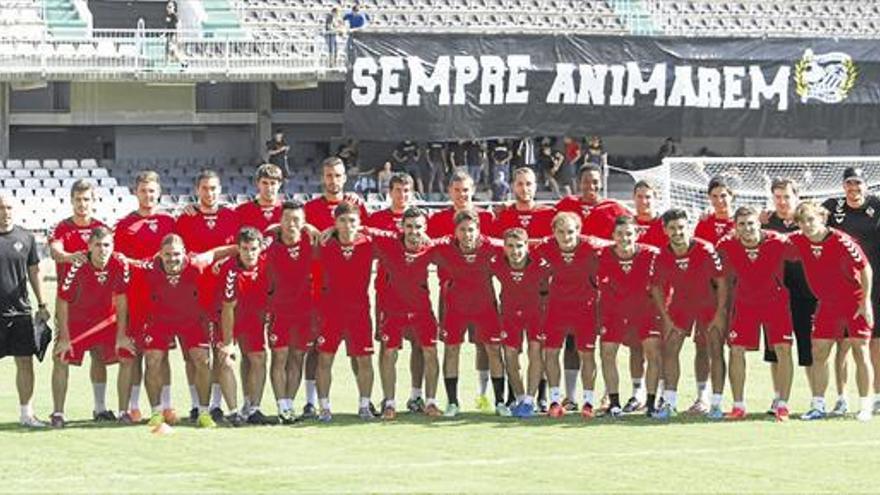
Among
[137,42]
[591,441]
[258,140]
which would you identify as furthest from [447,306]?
[258,140]

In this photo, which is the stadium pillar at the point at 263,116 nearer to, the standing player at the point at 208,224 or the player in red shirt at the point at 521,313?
the standing player at the point at 208,224

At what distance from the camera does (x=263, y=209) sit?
1437cm

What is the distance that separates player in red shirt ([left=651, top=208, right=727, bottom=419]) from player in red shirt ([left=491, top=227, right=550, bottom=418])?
870 mm

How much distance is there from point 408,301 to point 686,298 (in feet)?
6.74

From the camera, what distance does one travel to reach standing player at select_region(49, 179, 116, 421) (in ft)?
Answer: 44.8

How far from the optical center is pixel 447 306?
46.7 feet

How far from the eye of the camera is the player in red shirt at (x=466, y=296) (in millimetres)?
14078

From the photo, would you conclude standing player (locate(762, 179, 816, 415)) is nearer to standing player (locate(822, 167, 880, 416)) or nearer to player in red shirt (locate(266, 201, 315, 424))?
standing player (locate(822, 167, 880, 416))

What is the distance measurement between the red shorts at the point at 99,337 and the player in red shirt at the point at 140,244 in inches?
5.7

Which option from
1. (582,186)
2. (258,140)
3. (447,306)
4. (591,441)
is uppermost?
(258,140)

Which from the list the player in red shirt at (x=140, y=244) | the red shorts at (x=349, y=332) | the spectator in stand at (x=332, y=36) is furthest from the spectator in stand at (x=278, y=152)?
the red shorts at (x=349, y=332)

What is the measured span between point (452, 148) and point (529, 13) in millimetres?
4323

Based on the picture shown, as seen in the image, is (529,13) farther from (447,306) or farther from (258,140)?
(447,306)

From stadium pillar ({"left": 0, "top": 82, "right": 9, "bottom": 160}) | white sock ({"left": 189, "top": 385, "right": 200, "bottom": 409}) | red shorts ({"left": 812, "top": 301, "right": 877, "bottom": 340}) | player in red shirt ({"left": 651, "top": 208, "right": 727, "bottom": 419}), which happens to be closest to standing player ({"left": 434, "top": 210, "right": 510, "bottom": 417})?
player in red shirt ({"left": 651, "top": 208, "right": 727, "bottom": 419})
